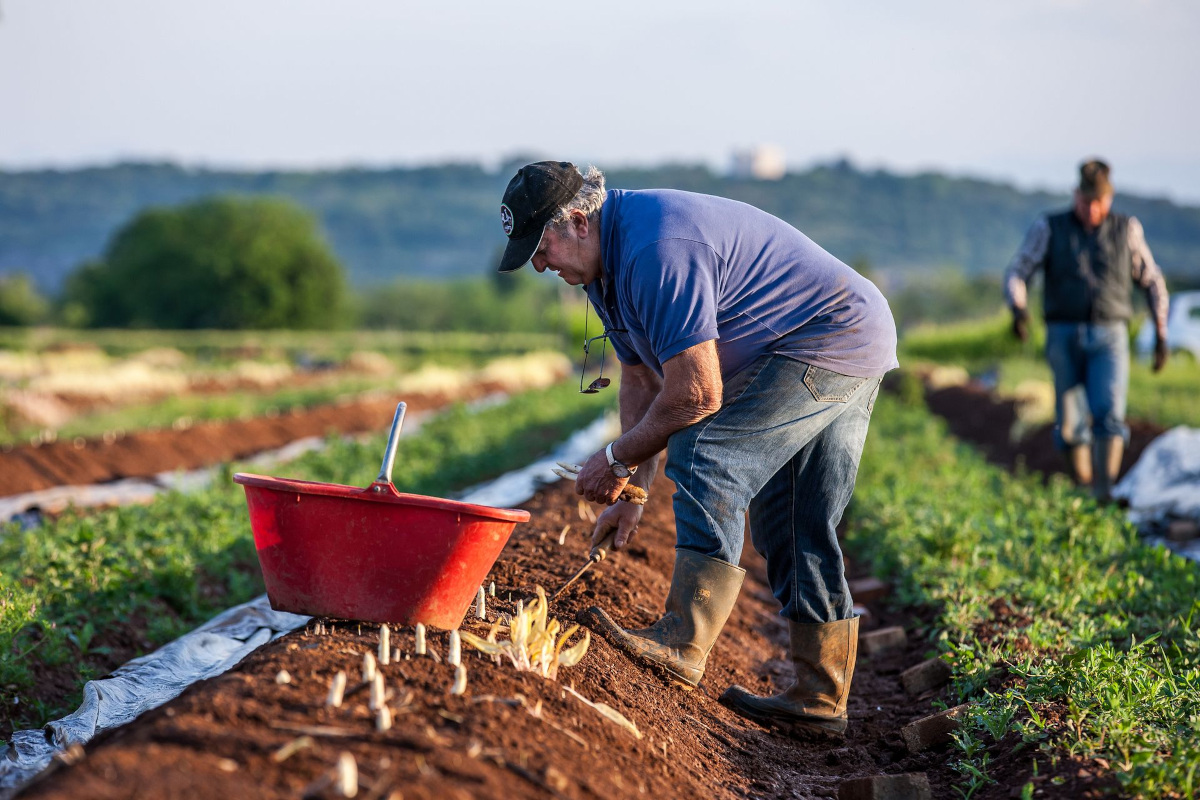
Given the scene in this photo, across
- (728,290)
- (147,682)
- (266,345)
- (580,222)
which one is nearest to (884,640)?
(728,290)

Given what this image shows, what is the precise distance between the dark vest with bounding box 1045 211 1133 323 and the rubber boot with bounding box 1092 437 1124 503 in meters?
0.76

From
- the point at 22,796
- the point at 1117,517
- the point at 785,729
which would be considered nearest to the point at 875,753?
the point at 785,729

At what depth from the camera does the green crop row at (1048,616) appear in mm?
2779

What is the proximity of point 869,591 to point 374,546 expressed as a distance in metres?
3.12

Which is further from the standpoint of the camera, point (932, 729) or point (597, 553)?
point (597, 553)

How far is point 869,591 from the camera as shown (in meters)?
5.25

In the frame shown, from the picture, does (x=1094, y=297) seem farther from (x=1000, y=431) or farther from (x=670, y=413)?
(x=1000, y=431)

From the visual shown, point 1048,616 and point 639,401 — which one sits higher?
point 639,401

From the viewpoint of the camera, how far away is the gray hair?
9.89ft

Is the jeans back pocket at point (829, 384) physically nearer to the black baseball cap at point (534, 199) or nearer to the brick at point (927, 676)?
the black baseball cap at point (534, 199)

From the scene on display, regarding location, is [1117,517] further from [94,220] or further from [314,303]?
[94,220]

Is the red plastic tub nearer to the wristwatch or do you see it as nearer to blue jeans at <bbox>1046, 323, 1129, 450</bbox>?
the wristwatch

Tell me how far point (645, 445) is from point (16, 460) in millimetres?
6989

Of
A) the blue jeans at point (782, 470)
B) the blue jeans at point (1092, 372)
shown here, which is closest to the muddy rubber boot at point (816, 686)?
the blue jeans at point (782, 470)
